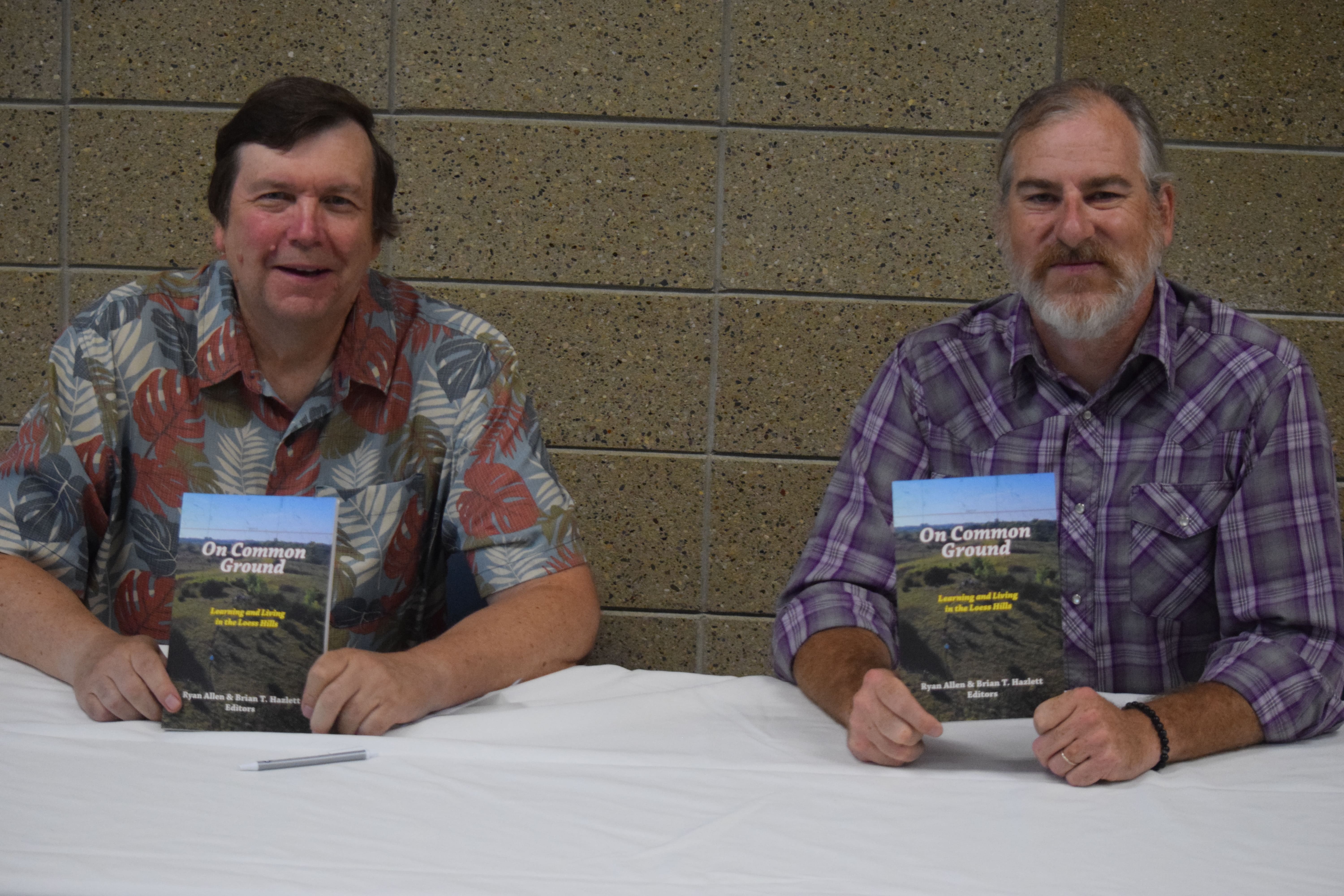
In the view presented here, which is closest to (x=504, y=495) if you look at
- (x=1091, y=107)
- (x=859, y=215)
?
(x=1091, y=107)

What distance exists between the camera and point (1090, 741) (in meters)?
1.12

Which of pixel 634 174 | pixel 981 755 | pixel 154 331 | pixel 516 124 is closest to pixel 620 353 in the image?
pixel 634 174

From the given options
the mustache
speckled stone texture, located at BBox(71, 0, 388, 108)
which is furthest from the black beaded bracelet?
speckled stone texture, located at BBox(71, 0, 388, 108)

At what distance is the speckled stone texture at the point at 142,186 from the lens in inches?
102

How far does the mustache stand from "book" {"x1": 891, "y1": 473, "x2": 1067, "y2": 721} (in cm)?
56

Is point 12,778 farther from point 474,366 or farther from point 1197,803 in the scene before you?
point 1197,803

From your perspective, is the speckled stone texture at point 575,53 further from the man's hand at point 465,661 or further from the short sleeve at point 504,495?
the man's hand at point 465,661

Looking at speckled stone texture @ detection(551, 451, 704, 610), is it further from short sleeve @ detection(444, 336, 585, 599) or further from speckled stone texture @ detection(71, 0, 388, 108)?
speckled stone texture @ detection(71, 0, 388, 108)

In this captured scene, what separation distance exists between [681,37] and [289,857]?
Result: 6.94ft

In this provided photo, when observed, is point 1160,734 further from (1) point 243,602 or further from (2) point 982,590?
(1) point 243,602

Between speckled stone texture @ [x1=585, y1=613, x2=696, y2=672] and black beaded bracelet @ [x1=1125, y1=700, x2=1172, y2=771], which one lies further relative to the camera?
speckled stone texture @ [x1=585, y1=613, x2=696, y2=672]

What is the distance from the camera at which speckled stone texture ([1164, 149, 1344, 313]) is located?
8.30 ft

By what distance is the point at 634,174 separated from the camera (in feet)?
8.41

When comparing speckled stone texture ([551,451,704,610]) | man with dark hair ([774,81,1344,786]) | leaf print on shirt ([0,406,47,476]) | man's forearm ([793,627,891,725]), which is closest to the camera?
man's forearm ([793,627,891,725])
